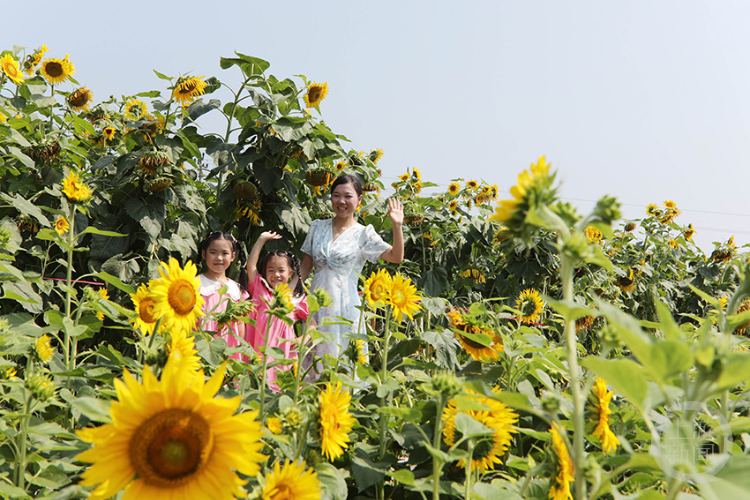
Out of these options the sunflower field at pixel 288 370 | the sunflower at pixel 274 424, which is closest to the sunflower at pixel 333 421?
the sunflower field at pixel 288 370

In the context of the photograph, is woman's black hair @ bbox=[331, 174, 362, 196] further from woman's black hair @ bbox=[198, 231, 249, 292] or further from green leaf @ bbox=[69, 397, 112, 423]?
green leaf @ bbox=[69, 397, 112, 423]

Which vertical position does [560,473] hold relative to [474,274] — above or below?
below

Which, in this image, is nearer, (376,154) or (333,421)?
(333,421)

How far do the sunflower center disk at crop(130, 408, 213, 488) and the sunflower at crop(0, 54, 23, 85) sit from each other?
3.37 meters

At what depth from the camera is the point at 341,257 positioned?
289 centimetres

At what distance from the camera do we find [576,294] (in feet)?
14.8

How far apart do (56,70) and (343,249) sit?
231 centimetres

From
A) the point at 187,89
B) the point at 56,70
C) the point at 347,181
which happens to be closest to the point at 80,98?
the point at 56,70

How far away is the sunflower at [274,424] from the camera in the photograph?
2.90 feet

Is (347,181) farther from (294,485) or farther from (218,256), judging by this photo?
(294,485)

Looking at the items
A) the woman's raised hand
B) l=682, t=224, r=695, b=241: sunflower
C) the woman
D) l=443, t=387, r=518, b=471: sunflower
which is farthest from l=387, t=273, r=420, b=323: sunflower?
l=682, t=224, r=695, b=241: sunflower

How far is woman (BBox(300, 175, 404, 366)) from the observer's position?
2879 millimetres

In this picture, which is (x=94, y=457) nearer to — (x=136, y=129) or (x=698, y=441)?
(x=698, y=441)

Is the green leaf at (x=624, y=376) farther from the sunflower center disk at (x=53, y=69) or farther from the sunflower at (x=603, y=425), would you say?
the sunflower center disk at (x=53, y=69)
